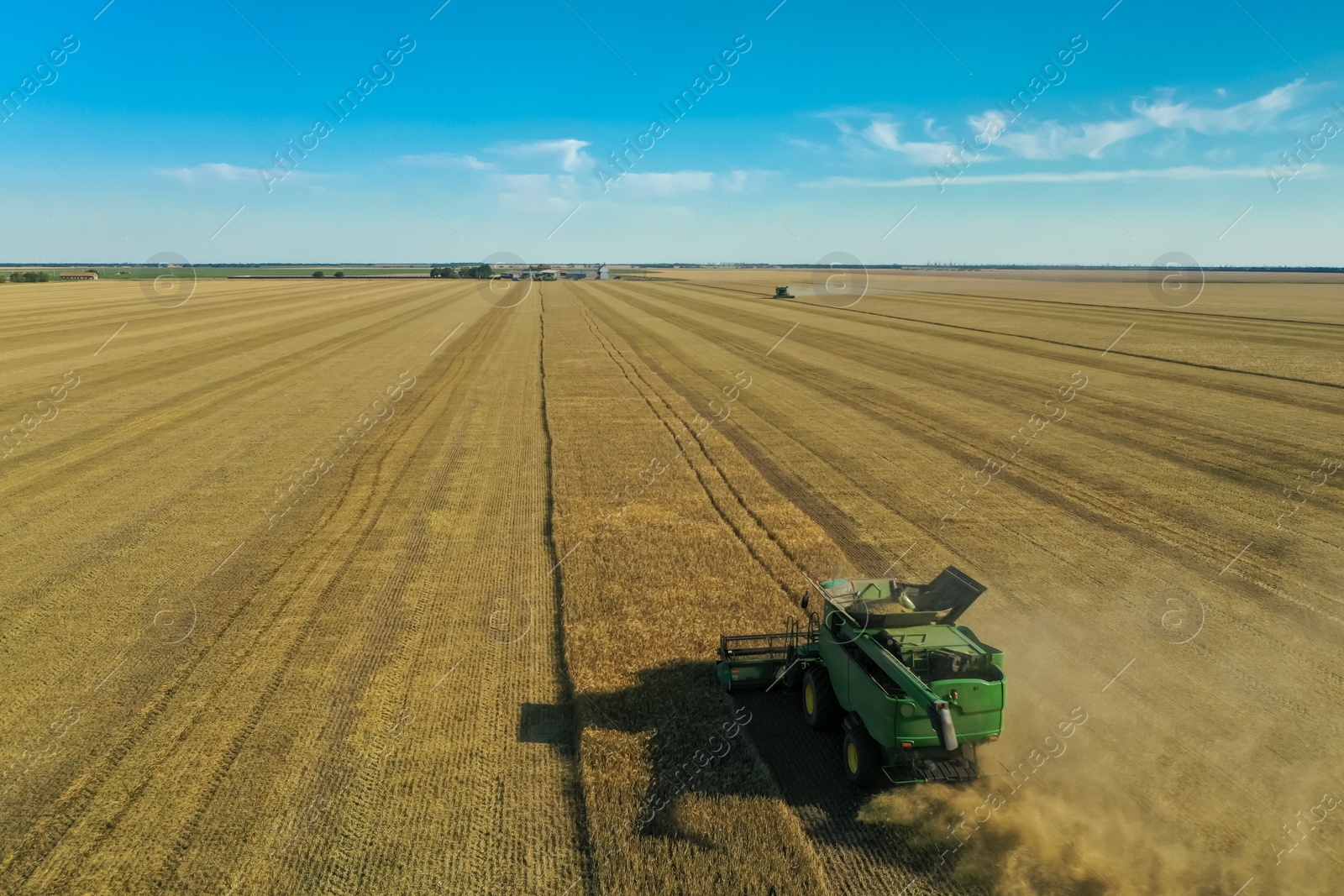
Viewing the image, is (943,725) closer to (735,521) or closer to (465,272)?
(735,521)

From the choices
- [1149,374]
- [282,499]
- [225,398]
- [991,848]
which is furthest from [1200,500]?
[225,398]

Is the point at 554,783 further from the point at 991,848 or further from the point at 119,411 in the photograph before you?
the point at 119,411

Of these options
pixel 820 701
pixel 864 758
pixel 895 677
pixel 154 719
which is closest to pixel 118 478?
pixel 154 719

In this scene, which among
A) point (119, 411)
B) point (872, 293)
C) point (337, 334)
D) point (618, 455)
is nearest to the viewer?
point (618, 455)

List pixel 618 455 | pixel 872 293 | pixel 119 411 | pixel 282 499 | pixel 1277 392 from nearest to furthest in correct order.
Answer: pixel 282 499 < pixel 618 455 < pixel 119 411 < pixel 1277 392 < pixel 872 293

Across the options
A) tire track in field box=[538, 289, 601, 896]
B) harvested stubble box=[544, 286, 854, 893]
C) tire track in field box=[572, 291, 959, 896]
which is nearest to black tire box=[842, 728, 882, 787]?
tire track in field box=[572, 291, 959, 896]

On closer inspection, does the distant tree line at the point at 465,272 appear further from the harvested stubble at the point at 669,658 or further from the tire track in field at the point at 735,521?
the harvested stubble at the point at 669,658
